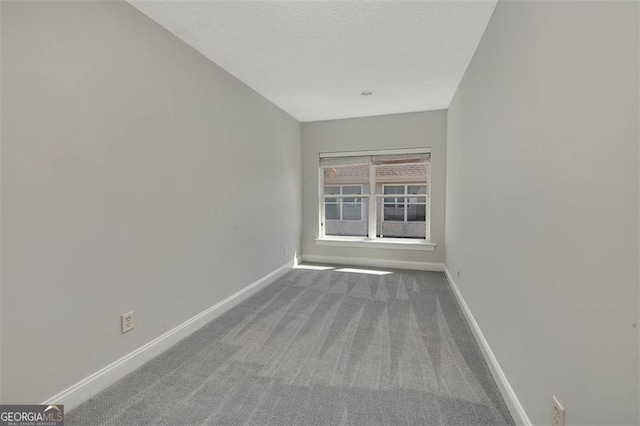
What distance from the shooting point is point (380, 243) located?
4527 millimetres

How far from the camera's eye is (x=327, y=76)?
9.49ft

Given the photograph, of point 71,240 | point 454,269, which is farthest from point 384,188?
point 71,240

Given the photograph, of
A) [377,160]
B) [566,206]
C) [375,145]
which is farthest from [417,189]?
[566,206]

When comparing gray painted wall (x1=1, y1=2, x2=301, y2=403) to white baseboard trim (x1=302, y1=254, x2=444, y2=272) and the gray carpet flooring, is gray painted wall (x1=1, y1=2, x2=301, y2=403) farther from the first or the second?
white baseboard trim (x1=302, y1=254, x2=444, y2=272)

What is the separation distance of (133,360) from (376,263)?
352 centimetres

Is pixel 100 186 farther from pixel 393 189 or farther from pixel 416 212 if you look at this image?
pixel 416 212

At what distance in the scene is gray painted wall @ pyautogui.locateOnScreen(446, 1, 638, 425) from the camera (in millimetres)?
784

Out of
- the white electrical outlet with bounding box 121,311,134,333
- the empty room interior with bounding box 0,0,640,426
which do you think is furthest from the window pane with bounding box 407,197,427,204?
the white electrical outlet with bounding box 121,311,134,333

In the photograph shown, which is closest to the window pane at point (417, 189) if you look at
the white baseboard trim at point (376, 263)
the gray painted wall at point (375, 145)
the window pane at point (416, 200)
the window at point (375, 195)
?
the window at point (375, 195)

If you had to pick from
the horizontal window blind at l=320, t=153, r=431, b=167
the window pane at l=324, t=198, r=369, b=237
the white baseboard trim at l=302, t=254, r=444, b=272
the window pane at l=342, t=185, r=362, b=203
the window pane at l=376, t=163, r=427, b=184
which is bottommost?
the white baseboard trim at l=302, t=254, r=444, b=272

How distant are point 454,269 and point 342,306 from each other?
59.7 inches

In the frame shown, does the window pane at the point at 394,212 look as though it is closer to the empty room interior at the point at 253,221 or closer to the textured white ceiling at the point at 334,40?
the empty room interior at the point at 253,221

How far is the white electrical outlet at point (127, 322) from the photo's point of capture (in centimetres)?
181

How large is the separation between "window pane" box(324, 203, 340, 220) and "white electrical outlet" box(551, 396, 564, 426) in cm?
398
